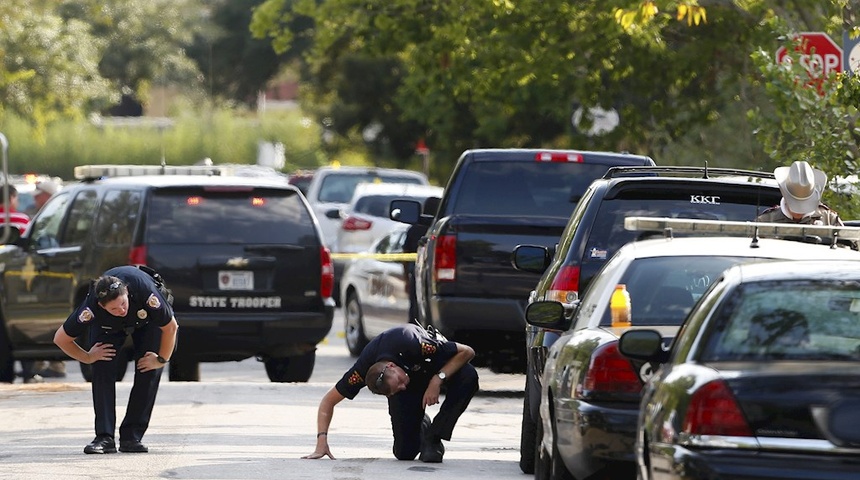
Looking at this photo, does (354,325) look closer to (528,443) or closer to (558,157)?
(558,157)

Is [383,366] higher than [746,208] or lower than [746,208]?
lower

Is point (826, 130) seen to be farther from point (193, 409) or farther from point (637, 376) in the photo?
point (637, 376)

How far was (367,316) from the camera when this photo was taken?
20984 millimetres

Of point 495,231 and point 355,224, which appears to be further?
point 355,224

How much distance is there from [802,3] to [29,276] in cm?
872

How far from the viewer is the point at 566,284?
11.0m

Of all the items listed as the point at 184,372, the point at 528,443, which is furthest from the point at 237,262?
the point at 528,443

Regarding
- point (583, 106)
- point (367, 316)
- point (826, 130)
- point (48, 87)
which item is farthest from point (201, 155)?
point (826, 130)

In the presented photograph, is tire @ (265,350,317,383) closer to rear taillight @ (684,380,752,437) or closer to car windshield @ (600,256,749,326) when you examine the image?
car windshield @ (600,256,749,326)

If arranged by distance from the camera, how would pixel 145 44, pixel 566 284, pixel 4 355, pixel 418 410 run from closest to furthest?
1. pixel 566 284
2. pixel 418 410
3. pixel 4 355
4. pixel 145 44

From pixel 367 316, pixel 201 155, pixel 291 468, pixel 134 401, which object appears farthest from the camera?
pixel 201 155

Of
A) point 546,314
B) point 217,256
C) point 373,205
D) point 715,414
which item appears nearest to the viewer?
point 715,414

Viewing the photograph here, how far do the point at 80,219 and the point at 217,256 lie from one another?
5.06 ft

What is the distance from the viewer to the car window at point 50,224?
17.7 metres
